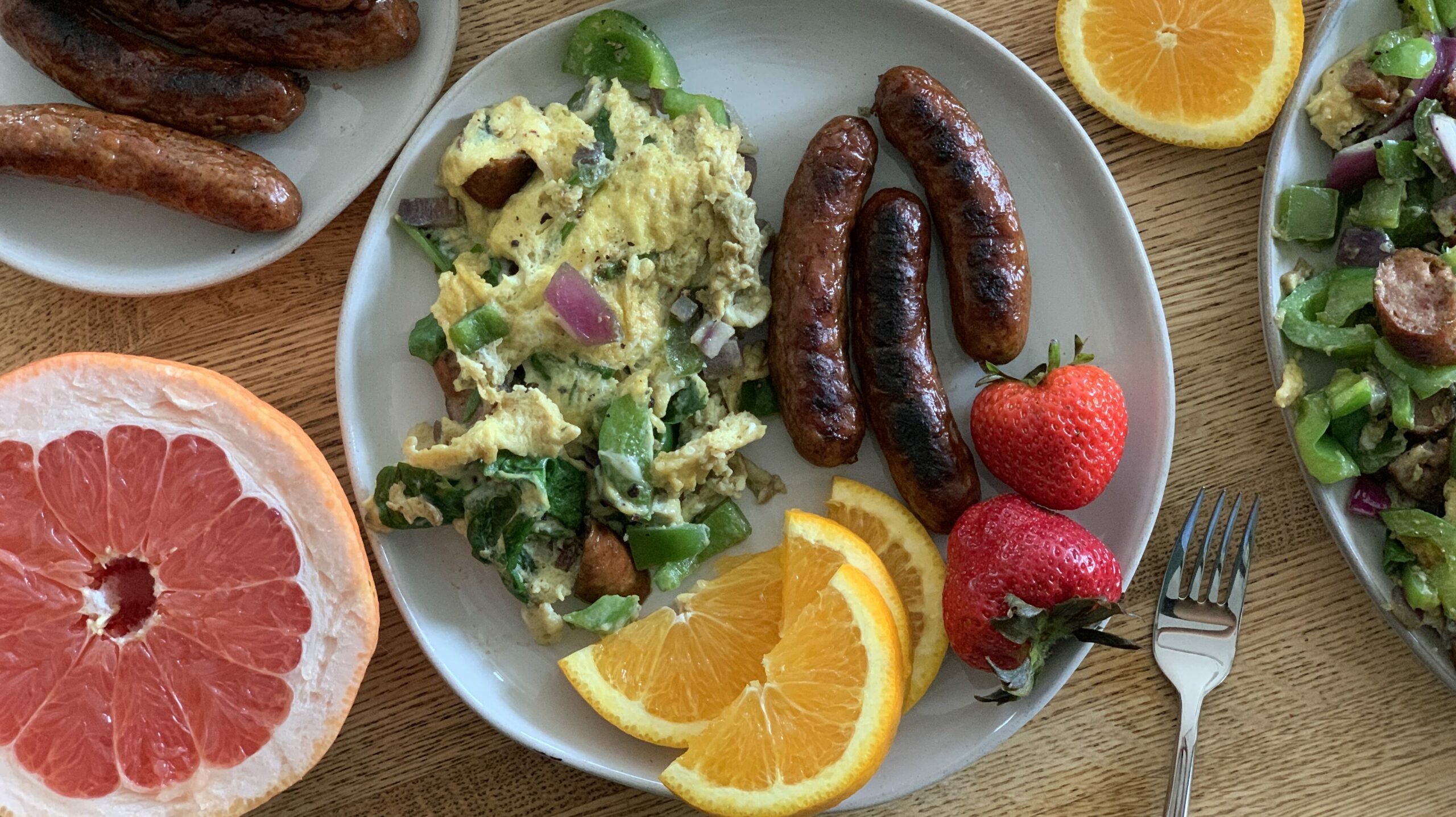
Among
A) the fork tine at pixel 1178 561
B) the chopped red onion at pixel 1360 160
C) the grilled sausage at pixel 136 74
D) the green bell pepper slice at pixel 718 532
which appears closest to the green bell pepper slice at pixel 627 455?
the green bell pepper slice at pixel 718 532

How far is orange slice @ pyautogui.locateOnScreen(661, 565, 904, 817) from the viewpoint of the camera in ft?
6.49

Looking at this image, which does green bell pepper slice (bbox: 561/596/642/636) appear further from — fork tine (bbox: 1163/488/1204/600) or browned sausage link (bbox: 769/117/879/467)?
fork tine (bbox: 1163/488/1204/600)

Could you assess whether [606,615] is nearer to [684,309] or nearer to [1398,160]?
[684,309]

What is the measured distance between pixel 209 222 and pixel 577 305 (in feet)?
3.31

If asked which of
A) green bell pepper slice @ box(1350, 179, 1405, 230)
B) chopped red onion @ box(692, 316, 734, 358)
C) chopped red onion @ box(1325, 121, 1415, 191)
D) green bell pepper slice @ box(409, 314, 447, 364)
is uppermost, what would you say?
chopped red onion @ box(1325, 121, 1415, 191)

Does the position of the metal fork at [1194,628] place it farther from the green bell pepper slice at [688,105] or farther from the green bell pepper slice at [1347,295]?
the green bell pepper slice at [688,105]

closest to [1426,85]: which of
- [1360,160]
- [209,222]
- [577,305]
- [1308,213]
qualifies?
[1360,160]

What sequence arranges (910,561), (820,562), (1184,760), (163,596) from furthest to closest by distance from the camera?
(1184,760), (910,561), (820,562), (163,596)

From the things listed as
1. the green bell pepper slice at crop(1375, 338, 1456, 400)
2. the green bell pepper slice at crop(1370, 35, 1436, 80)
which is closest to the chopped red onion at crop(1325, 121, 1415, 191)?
Answer: the green bell pepper slice at crop(1370, 35, 1436, 80)

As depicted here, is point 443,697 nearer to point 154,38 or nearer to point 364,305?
point 364,305

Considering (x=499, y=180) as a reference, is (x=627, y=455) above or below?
below

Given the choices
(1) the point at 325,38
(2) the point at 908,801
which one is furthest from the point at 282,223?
(2) the point at 908,801

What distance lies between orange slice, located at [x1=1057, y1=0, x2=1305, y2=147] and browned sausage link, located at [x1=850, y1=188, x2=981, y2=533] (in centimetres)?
57

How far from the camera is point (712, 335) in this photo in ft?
7.27
